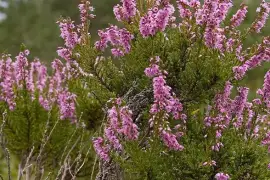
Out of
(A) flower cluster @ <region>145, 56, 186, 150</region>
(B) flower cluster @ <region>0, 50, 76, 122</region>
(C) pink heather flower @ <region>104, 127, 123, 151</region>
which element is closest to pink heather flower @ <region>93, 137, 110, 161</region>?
(C) pink heather flower @ <region>104, 127, 123, 151</region>

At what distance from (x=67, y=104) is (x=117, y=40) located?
5.93ft

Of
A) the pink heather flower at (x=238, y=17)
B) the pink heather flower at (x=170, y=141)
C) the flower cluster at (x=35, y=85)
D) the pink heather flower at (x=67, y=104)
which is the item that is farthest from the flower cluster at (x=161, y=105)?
the pink heather flower at (x=67, y=104)

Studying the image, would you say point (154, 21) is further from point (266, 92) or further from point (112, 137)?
point (266, 92)

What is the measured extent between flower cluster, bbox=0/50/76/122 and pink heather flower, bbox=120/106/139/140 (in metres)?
2.08

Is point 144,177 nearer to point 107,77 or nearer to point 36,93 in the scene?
point 107,77

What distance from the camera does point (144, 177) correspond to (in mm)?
4426

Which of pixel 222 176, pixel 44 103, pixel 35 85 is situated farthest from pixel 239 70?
pixel 35 85

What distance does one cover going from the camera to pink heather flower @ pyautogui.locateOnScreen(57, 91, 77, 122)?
6.56 metres

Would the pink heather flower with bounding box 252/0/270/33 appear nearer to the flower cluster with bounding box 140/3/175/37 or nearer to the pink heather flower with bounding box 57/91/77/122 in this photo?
the flower cluster with bounding box 140/3/175/37

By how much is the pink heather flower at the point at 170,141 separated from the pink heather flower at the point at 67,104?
2.31 meters

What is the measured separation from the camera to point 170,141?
14.3 feet

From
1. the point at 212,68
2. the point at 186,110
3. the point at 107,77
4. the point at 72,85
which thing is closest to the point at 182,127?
the point at 186,110

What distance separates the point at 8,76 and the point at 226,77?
120 inches

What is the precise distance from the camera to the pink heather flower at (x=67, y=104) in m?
6.56
